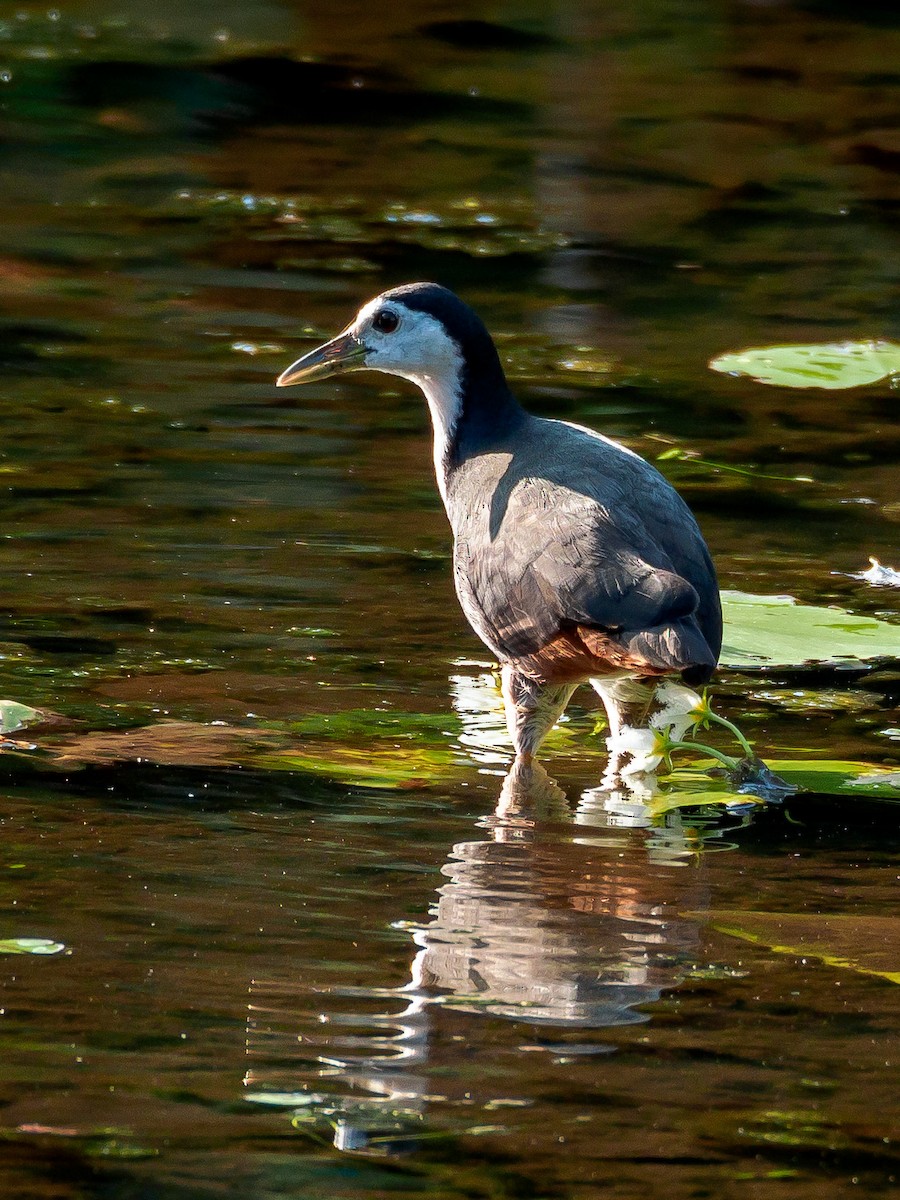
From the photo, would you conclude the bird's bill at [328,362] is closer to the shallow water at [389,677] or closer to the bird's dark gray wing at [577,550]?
the shallow water at [389,677]

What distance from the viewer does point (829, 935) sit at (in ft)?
14.5

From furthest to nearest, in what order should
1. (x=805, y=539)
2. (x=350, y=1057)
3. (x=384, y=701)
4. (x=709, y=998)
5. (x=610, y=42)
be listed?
(x=610, y=42), (x=805, y=539), (x=384, y=701), (x=709, y=998), (x=350, y=1057)

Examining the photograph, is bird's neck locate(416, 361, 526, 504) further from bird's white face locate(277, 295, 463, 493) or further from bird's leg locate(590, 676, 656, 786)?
bird's leg locate(590, 676, 656, 786)

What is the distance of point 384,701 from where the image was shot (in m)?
5.91

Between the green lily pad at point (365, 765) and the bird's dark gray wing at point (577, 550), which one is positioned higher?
the bird's dark gray wing at point (577, 550)

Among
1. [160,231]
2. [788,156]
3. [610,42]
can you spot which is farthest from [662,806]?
[610,42]

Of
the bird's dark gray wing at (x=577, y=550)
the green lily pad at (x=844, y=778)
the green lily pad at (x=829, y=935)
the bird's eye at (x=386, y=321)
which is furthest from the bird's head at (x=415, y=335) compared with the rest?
the green lily pad at (x=829, y=935)

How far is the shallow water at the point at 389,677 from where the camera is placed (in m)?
3.57

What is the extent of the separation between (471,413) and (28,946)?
267 cm

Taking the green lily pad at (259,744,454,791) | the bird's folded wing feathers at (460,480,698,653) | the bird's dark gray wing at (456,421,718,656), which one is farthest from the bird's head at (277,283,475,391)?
the green lily pad at (259,744,454,791)

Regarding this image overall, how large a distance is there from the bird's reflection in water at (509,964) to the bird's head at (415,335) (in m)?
1.55

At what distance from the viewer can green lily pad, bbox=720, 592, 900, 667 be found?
6012mm

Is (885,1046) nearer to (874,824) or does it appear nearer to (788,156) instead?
(874,824)

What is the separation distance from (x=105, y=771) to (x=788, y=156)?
30.9 feet
